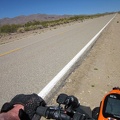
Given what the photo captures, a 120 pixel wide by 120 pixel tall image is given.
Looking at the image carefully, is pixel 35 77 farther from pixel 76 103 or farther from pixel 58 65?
pixel 76 103

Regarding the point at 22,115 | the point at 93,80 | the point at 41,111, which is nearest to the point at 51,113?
the point at 41,111

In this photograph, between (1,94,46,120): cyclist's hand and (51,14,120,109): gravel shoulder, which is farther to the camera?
(51,14,120,109): gravel shoulder

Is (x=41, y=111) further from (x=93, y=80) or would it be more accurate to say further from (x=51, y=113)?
(x=93, y=80)

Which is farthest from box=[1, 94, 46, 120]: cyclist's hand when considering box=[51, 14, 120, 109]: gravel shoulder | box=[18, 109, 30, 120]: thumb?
box=[51, 14, 120, 109]: gravel shoulder

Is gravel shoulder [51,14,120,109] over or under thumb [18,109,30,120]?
under

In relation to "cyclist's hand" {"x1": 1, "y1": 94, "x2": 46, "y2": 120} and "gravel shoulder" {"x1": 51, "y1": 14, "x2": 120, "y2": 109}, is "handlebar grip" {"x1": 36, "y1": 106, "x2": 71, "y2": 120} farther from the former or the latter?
"gravel shoulder" {"x1": 51, "y1": 14, "x2": 120, "y2": 109}

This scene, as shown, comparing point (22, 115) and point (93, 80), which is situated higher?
point (22, 115)

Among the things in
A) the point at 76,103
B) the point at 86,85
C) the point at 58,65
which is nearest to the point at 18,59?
the point at 58,65

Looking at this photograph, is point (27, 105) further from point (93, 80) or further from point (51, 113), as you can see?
point (93, 80)

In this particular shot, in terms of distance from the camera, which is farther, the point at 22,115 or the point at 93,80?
the point at 93,80

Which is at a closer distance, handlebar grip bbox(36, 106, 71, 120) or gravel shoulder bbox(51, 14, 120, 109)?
handlebar grip bbox(36, 106, 71, 120)

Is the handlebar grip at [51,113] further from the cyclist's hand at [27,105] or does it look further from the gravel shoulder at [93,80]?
the gravel shoulder at [93,80]

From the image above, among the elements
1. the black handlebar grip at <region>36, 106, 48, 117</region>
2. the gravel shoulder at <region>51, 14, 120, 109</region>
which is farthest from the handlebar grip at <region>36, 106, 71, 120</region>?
the gravel shoulder at <region>51, 14, 120, 109</region>

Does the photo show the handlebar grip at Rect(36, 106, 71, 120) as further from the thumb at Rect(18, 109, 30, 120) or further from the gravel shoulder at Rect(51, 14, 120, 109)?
the gravel shoulder at Rect(51, 14, 120, 109)
